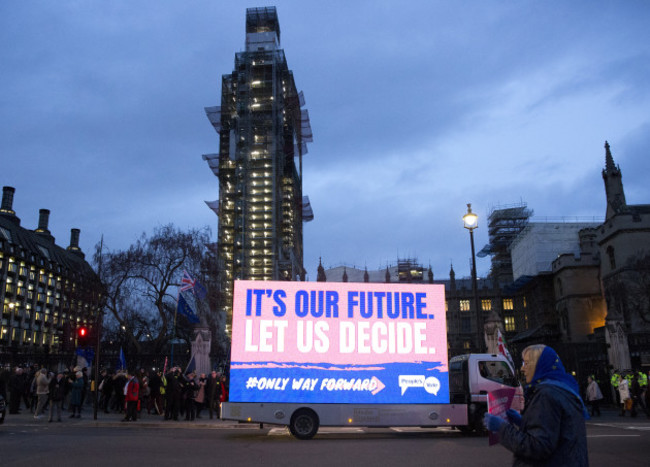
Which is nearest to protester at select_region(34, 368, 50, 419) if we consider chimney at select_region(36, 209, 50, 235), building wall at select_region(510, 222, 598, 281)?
building wall at select_region(510, 222, 598, 281)

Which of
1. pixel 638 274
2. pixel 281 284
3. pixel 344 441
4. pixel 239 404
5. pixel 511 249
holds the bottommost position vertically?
pixel 344 441

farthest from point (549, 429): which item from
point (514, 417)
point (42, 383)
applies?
point (42, 383)

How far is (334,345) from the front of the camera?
13836mm

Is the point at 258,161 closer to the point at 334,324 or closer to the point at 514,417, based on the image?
the point at 334,324

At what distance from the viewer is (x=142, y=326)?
121ft

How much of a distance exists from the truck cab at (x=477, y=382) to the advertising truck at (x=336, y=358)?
1.14 meters

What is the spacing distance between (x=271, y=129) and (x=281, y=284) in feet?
289

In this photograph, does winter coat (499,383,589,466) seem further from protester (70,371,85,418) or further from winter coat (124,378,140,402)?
protester (70,371,85,418)

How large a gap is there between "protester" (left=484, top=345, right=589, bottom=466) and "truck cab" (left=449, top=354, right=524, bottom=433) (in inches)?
471

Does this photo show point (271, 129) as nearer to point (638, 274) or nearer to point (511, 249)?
Answer: point (511, 249)

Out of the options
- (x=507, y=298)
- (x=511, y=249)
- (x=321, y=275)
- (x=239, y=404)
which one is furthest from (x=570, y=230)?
(x=239, y=404)

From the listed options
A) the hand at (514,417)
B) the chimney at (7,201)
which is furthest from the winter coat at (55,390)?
the chimney at (7,201)

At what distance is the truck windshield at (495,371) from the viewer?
15664 millimetres

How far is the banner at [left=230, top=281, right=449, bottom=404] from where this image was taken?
1364 centimetres
